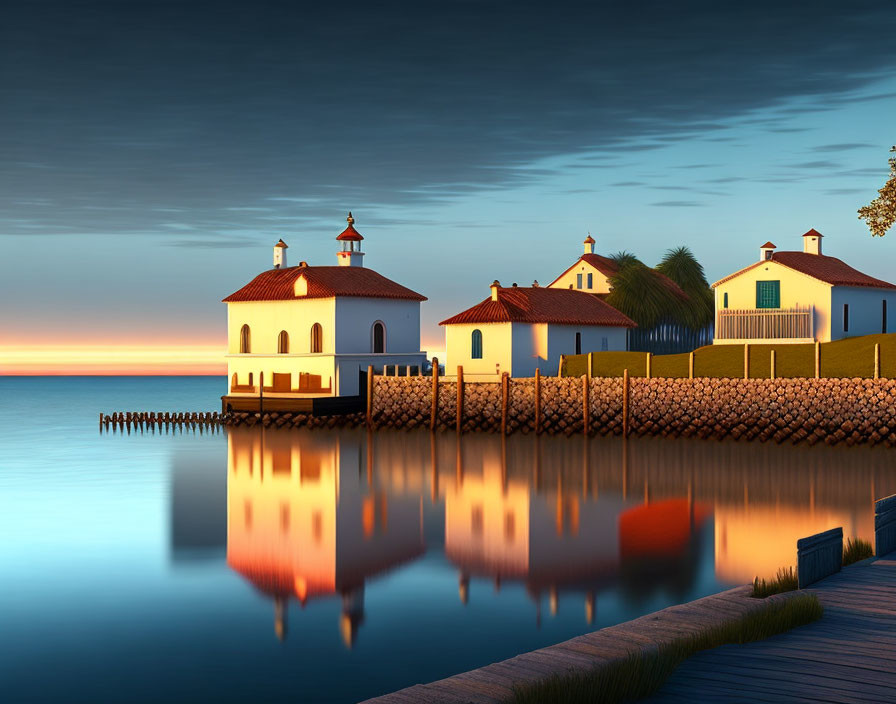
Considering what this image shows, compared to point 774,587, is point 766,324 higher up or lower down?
higher up

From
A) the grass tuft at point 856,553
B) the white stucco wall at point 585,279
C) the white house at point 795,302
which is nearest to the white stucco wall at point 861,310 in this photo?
the white house at point 795,302

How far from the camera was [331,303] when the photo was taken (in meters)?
64.9

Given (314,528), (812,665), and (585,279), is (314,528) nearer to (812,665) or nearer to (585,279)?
(812,665)

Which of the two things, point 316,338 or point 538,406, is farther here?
point 316,338

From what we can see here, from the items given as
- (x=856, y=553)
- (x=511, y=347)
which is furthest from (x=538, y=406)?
(x=856, y=553)

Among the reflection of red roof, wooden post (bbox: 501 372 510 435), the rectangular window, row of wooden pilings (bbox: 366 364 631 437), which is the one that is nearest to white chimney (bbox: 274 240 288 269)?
row of wooden pilings (bbox: 366 364 631 437)

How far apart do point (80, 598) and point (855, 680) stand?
1612 cm

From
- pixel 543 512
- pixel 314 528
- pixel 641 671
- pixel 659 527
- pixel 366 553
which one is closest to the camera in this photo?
pixel 641 671

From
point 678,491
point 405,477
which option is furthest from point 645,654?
point 405,477

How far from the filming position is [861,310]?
58469 mm

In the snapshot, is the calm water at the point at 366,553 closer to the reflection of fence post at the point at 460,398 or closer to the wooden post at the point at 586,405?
the wooden post at the point at 586,405

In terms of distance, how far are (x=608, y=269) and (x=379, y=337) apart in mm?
26941

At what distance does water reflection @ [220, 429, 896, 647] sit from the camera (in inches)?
851

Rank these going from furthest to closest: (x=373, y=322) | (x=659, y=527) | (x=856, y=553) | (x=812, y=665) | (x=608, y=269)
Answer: (x=608, y=269), (x=373, y=322), (x=659, y=527), (x=856, y=553), (x=812, y=665)
